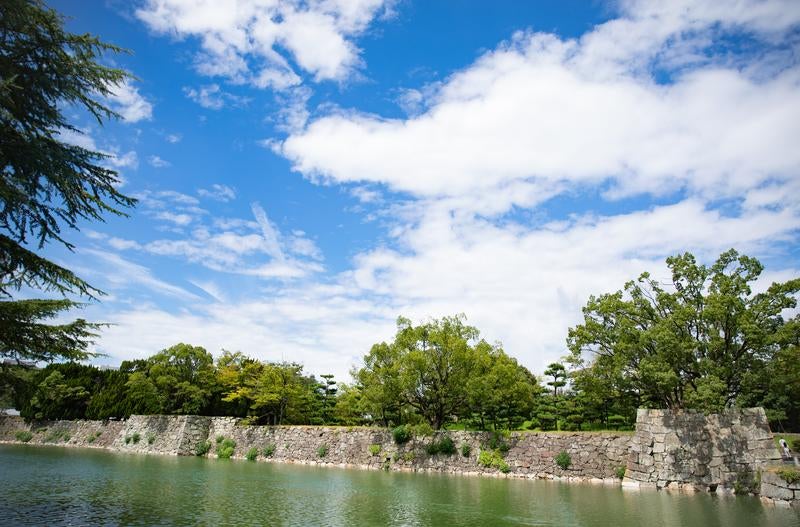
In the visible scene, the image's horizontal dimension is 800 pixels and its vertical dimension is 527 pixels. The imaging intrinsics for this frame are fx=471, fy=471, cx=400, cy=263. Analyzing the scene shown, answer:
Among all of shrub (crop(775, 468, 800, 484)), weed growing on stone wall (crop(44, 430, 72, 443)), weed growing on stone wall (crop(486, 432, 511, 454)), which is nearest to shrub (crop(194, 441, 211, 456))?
A: weed growing on stone wall (crop(44, 430, 72, 443))

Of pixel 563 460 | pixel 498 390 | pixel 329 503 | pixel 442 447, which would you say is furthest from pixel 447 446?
pixel 329 503

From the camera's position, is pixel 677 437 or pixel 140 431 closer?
pixel 677 437

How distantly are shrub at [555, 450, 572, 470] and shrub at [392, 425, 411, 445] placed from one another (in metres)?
8.86

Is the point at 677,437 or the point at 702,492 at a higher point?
the point at 677,437

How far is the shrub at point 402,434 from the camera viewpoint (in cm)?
2802

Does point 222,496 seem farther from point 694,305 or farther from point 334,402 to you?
point 334,402

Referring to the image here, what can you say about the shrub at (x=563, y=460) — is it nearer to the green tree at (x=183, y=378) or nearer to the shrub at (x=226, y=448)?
the shrub at (x=226, y=448)

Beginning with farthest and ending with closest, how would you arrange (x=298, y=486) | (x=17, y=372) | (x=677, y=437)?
(x=677, y=437) → (x=298, y=486) → (x=17, y=372)

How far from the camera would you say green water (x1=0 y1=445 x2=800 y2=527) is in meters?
11.5

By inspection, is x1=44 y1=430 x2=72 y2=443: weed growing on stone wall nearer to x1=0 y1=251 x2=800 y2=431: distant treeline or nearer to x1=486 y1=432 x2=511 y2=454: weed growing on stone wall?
x1=0 y1=251 x2=800 y2=431: distant treeline

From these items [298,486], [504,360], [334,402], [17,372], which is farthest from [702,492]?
[334,402]

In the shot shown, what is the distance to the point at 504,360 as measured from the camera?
29016 millimetres

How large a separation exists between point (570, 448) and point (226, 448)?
2458 centimetres

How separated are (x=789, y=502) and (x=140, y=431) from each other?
4085cm
